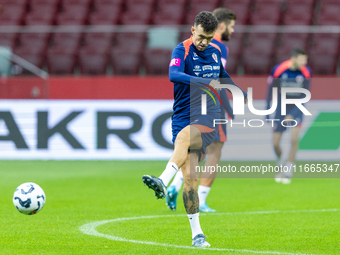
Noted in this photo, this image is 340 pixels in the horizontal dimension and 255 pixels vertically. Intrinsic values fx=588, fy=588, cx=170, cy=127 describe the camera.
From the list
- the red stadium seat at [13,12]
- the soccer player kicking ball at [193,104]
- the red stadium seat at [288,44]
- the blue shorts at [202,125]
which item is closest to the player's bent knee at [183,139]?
the soccer player kicking ball at [193,104]

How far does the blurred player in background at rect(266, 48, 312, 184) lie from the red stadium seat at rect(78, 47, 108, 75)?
5162 mm

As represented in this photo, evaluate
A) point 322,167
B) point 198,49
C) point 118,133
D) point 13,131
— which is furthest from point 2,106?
point 198,49

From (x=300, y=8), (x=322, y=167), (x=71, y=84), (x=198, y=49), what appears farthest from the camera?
(x=300, y=8)

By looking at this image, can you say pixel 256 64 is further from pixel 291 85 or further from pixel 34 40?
pixel 34 40

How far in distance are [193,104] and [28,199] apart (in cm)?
193

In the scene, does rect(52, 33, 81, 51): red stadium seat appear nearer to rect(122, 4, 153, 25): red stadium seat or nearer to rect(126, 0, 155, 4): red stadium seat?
rect(122, 4, 153, 25): red stadium seat

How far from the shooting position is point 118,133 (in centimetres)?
1323

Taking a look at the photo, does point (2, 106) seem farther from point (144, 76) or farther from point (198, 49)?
point (198, 49)

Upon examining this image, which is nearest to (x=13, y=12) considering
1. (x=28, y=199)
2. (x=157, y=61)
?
(x=157, y=61)

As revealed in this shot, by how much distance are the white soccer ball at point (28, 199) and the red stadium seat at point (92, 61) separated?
8.89 metres

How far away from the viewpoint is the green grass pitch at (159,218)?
5051mm

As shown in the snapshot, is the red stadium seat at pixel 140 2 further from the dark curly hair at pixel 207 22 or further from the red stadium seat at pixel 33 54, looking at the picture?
the dark curly hair at pixel 207 22

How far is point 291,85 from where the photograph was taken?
10.8 m

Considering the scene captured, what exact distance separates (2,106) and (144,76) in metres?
3.37
